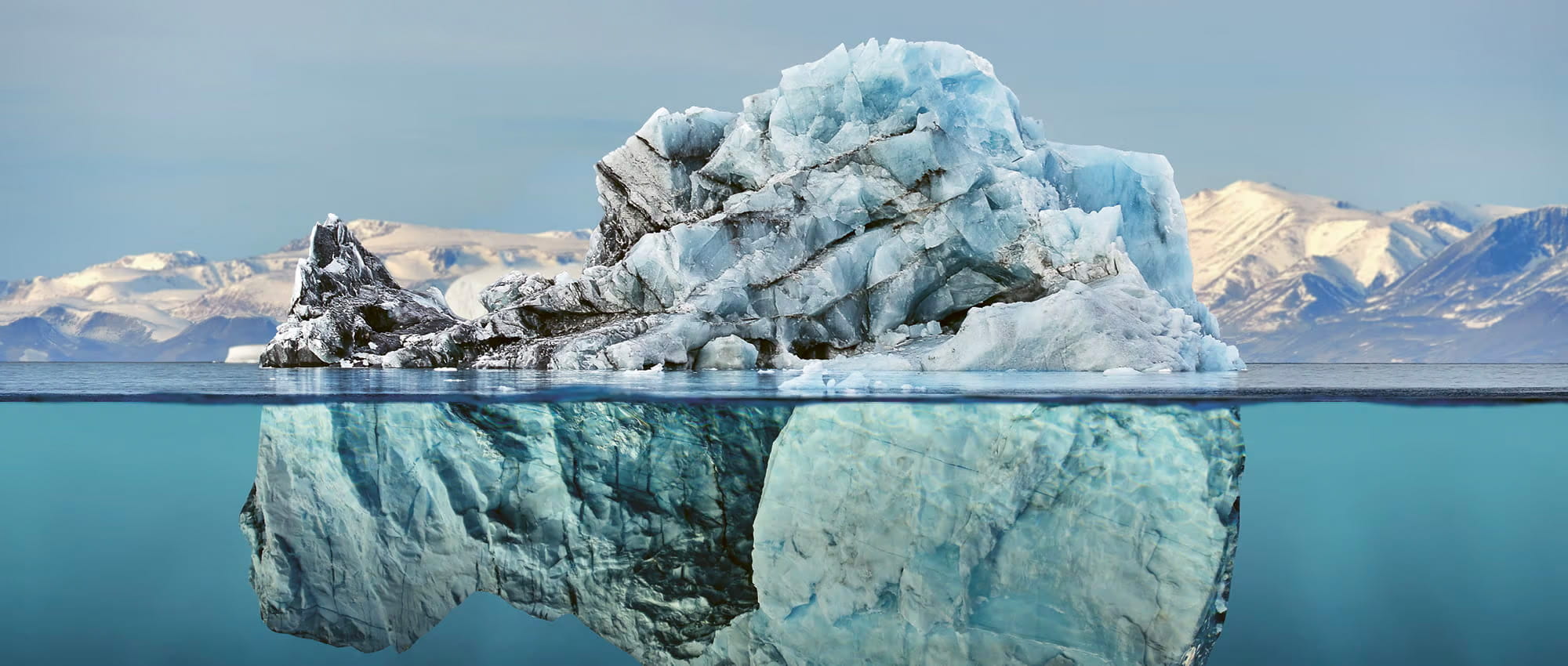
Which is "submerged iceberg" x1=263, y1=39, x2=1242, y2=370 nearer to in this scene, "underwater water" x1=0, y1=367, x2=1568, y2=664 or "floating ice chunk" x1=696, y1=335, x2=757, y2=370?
"floating ice chunk" x1=696, y1=335, x2=757, y2=370

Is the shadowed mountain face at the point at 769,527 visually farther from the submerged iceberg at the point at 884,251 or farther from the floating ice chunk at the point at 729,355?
the floating ice chunk at the point at 729,355

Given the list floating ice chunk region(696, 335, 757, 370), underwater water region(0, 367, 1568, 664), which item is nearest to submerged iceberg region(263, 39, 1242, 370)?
floating ice chunk region(696, 335, 757, 370)

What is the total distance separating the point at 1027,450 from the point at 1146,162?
1402cm

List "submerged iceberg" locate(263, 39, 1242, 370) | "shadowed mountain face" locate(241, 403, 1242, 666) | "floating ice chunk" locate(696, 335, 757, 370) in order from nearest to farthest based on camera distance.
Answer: "shadowed mountain face" locate(241, 403, 1242, 666) < "submerged iceberg" locate(263, 39, 1242, 370) < "floating ice chunk" locate(696, 335, 757, 370)

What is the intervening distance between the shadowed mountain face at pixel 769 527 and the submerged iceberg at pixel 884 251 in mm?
8469

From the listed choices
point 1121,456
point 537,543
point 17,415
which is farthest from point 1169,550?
point 17,415

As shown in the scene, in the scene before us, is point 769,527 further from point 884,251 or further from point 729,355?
point 884,251

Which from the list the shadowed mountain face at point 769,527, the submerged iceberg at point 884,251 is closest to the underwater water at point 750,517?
the shadowed mountain face at point 769,527

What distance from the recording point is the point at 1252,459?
36.9 ft

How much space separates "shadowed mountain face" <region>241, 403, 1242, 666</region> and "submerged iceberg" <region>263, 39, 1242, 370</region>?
27.8ft

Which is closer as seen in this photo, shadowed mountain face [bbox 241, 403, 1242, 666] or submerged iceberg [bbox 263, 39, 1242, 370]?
shadowed mountain face [bbox 241, 403, 1242, 666]

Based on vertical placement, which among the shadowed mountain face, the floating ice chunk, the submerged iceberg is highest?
the submerged iceberg

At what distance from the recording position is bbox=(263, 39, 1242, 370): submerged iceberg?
54.4 ft

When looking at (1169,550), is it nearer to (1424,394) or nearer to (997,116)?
(1424,394)
